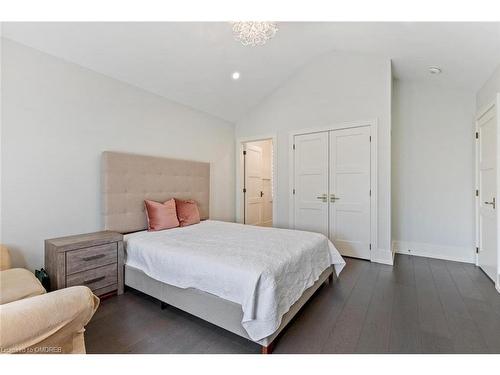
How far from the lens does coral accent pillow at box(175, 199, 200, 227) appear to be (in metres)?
3.39

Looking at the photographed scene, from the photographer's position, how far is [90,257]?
229 cm

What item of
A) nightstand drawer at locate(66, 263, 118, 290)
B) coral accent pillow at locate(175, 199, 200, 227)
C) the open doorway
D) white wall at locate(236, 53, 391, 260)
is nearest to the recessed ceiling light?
white wall at locate(236, 53, 391, 260)

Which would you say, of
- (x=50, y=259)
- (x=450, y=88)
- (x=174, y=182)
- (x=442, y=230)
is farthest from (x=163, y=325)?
(x=450, y=88)

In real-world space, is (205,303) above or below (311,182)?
below

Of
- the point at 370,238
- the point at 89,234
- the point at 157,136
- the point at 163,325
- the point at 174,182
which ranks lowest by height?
the point at 163,325

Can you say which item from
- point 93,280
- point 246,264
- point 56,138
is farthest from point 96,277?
point 246,264

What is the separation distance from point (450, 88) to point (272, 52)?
2773 mm

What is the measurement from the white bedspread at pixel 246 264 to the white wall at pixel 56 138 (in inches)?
30.3

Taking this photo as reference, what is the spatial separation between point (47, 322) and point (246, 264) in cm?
110

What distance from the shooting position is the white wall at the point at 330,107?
350 cm

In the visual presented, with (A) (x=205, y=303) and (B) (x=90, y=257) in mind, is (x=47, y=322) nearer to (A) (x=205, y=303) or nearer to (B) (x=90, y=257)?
(A) (x=205, y=303)

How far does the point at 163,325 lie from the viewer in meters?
1.96

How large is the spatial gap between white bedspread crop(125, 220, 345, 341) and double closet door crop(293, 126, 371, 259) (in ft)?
4.05
